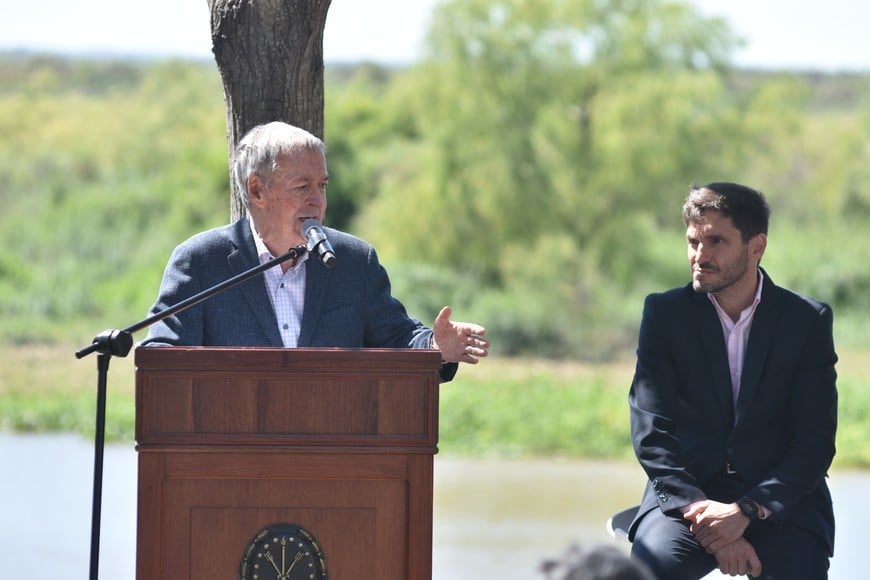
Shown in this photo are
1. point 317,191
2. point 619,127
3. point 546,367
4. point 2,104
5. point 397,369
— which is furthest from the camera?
point 2,104

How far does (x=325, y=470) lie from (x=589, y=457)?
9251mm

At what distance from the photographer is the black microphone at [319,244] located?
2.76 m

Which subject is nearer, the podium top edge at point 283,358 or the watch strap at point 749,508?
the podium top edge at point 283,358

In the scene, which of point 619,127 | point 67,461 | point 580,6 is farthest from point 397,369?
point 580,6

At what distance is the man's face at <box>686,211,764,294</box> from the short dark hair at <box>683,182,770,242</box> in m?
0.01

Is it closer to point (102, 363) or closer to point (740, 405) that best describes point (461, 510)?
point (740, 405)

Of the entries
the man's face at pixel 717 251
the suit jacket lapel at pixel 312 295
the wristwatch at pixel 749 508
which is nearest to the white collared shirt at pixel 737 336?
the man's face at pixel 717 251

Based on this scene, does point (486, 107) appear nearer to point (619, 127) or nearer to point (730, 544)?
point (619, 127)

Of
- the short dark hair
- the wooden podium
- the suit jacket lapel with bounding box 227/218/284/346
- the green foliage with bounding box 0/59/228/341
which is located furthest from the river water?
the green foliage with bounding box 0/59/228/341

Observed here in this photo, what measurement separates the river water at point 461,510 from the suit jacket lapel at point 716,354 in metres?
3.17

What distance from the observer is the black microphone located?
2.76 metres

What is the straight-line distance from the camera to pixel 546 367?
50.7 ft

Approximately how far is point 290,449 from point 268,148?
826 millimetres

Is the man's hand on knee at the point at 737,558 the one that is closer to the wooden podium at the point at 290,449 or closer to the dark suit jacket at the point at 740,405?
the dark suit jacket at the point at 740,405
